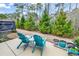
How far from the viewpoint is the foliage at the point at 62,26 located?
6.69 ft

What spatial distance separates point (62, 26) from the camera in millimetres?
2057

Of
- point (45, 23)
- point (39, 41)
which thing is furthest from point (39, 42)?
point (45, 23)

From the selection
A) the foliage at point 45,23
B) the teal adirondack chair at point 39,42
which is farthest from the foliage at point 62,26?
the teal adirondack chair at point 39,42

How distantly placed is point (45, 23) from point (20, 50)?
451 mm

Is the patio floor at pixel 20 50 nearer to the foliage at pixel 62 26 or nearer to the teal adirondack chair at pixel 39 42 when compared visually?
the teal adirondack chair at pixel 39 42

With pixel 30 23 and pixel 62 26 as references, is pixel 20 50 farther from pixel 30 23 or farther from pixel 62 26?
pixel 62 26

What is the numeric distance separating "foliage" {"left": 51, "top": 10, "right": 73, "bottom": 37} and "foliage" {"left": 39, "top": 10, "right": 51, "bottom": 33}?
64 millimetres

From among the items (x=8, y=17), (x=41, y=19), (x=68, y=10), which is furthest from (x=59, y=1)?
(x=8, y=17)

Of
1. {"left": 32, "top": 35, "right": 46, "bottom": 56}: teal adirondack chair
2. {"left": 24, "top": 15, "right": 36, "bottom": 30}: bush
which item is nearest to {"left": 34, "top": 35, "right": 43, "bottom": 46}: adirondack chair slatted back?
{"left": 32, "top": 35, "right": 46, "bottom": 56}: teal adirondack chair

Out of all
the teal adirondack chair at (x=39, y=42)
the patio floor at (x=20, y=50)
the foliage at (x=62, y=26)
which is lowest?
the patio floor at (x=20, y=50)

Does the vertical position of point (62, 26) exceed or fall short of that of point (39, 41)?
it exceeds it

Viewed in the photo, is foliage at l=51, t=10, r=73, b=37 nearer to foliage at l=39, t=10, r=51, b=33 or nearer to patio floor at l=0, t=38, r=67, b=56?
foliage at l=39, t=10, r=51, b=33

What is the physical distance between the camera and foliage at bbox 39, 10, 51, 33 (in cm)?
204

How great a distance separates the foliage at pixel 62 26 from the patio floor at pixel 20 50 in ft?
0.61
